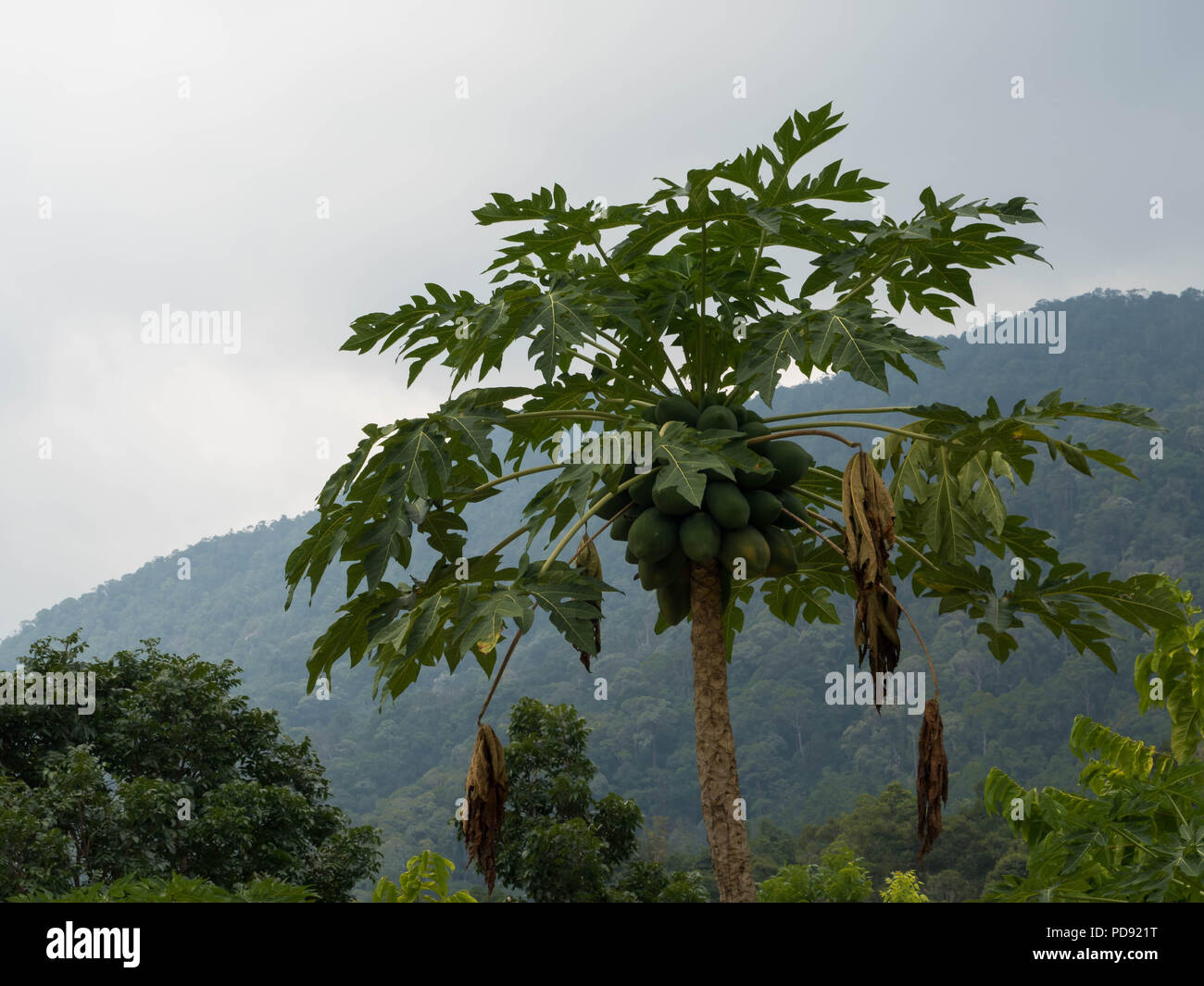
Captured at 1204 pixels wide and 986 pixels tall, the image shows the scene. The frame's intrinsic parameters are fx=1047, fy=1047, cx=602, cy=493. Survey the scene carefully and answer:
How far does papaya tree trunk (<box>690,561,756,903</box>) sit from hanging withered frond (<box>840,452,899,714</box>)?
0.59 metres

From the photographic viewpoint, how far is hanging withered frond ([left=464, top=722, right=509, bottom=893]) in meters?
3.46

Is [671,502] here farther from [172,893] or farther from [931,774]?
[172,893]

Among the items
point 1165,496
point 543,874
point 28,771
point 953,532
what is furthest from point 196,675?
point 1165,496

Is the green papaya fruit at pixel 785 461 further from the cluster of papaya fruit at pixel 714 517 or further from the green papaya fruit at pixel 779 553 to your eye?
the green papaya fruit at pixel 779 553

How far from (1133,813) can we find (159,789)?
41.0ft

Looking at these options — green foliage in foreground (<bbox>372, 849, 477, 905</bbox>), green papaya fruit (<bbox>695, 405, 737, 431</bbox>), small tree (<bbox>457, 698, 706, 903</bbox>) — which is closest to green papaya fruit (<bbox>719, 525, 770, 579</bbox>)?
green papaya fruit (<bbox>695, 405, 737, 431</bbox>)

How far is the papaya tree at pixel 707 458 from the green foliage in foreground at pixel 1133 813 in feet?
2.70

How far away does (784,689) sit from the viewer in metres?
58.5

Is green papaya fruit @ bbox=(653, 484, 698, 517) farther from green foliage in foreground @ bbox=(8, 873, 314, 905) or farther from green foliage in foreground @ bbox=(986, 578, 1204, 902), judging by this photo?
green foliage in foreground @ bbox=(986, 578, 1204, 902)

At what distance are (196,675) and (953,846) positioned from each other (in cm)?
3143

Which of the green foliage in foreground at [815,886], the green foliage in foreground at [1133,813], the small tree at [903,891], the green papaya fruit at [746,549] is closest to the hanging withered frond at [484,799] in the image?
the green papaya fruit at [746,549]

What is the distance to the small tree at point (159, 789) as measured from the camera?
41.2ft

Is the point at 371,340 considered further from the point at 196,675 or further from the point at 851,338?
the point at 196,675

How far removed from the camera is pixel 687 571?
4074mm
